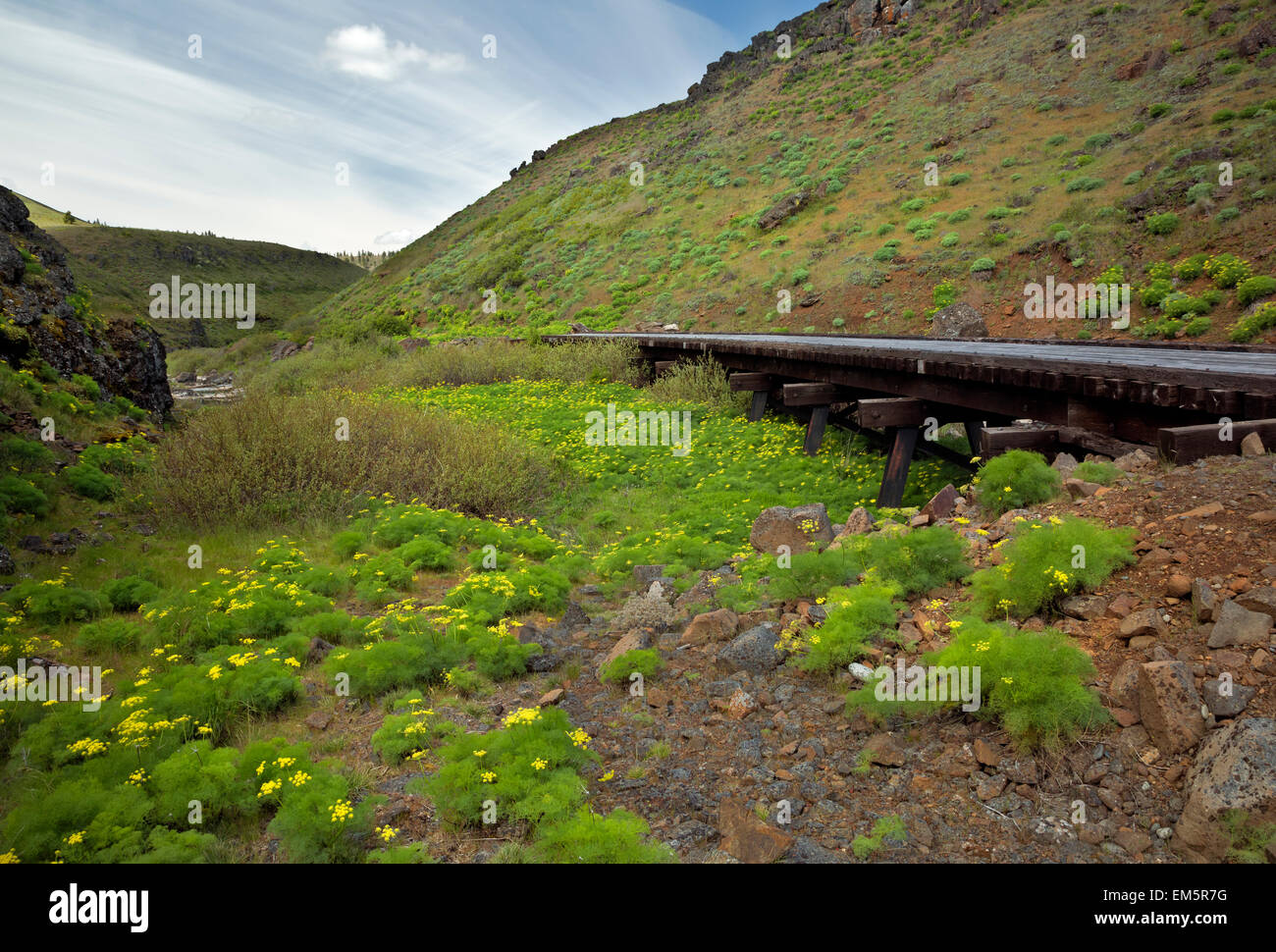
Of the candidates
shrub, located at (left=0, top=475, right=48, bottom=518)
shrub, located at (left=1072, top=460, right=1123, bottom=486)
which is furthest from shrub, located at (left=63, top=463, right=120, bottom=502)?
shrub, located at (left=1072, top=460, right=1123, bottom=486)

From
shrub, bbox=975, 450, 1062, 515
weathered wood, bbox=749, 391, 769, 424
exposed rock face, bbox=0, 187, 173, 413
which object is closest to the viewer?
shrub, bbox=975, 450, 1062, 515

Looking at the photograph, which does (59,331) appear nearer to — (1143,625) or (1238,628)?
(1143,625)

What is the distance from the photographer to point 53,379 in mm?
11188

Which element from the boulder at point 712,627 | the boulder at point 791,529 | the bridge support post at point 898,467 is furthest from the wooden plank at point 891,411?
the boulder at point 712,627

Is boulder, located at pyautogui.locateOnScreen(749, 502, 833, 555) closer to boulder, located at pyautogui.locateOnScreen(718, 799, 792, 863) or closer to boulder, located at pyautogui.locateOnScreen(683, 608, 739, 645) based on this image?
boulder, located at pyautogui.locateOnScreen(683, 608, 739, 645)

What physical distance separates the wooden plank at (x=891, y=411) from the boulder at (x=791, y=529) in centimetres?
202

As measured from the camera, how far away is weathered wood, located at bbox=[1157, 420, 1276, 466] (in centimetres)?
479

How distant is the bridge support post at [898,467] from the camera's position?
8359 millimetres

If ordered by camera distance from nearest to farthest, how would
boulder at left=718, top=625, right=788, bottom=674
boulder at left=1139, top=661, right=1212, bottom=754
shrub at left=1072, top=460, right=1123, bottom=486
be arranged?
boulder at left=1139, top=661, right=1212, bottom=754
boulder at left=718, top=625, right=788, bottom=674
shrub at left=1072, top=460, right=1123, bottom=486

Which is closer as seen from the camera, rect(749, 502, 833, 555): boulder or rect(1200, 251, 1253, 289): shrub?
rect(749, 502, 833, 555): boulder

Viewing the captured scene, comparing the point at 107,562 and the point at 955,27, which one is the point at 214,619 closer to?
the point at 107,562

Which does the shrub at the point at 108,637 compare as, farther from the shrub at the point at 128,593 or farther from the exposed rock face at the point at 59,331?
the exposed rock face at the point at 59,331

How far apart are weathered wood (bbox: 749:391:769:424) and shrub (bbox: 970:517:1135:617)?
29.9 ft
